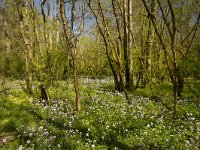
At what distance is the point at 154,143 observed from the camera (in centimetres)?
809

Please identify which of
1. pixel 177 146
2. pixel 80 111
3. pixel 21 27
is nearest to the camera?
pixel 177 146

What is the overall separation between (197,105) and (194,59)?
7.31 ft

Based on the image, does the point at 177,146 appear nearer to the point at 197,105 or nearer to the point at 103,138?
the point at 103,138

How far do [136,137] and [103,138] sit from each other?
913mm

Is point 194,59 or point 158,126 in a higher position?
point 194,59

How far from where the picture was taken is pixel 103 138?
27.7 feet

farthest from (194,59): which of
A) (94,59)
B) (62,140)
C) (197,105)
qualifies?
(94,59)

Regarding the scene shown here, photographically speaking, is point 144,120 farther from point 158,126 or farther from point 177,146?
point 177,146

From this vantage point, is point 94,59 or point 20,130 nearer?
point 20,130

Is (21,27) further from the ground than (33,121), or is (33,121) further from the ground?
(21,27)

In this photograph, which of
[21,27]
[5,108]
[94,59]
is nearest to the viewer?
[5,108]

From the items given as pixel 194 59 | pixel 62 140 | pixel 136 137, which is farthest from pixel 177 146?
pixel 194 59

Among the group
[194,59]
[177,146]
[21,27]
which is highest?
[21,27]

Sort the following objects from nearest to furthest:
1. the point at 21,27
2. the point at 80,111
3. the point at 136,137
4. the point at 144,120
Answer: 1. the point at 136,137
2. the point at 144,120
3. the point at 80,111
4. the point at 21,27
